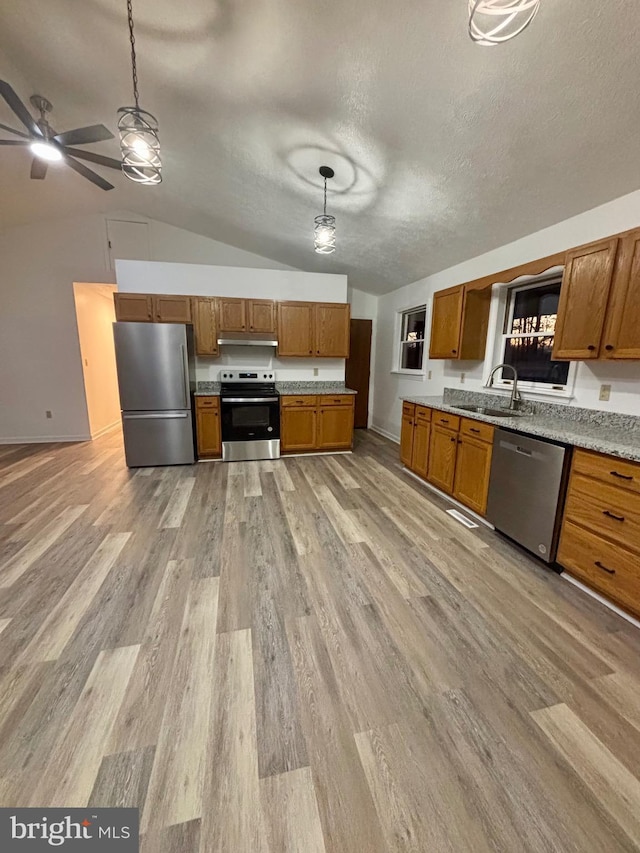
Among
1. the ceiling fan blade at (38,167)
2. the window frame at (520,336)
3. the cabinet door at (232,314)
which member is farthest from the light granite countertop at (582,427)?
the ceiling fan blade at (38,167)

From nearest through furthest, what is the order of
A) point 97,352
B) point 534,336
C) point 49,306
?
point 534,336, point 49,306, point 97,352

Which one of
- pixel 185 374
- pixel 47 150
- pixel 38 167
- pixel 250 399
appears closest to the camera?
pixel 47 150

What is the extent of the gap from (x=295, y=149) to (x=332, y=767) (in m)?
3.80

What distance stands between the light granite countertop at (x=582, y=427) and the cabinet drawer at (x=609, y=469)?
0.14 ft

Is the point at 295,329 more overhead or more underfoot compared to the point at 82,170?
more underfoot

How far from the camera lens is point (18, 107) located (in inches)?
83.0

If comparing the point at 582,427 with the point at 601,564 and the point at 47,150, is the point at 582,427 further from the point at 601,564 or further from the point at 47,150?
the point at 47,150

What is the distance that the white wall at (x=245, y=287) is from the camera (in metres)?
4.23

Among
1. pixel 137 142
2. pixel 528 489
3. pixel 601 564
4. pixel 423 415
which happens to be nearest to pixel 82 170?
pixel 137 142

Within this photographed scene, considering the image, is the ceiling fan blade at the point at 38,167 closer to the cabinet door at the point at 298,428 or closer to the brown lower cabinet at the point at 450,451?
the cabinet door at the point at 298,428

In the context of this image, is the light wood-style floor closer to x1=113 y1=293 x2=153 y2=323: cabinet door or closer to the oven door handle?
the oven door handle

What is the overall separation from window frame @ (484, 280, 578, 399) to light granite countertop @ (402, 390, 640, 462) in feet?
0.50

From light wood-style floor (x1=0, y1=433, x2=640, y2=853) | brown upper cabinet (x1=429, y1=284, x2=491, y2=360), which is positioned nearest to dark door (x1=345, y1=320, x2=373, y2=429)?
brown upper cabinet (x1=429, y1=284, x2=491, y2=360)

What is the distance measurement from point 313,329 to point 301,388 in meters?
0.88
